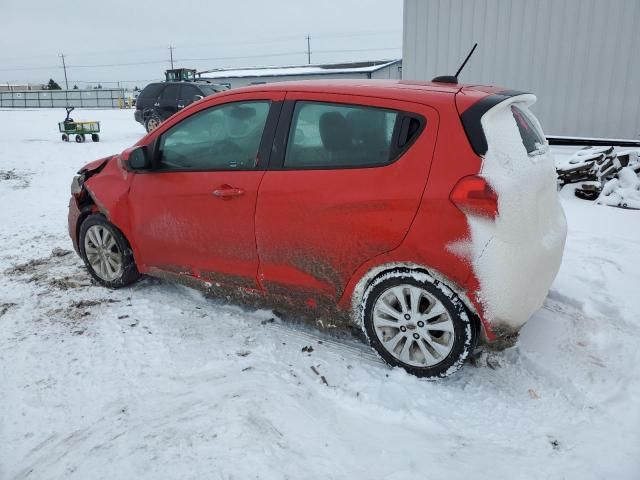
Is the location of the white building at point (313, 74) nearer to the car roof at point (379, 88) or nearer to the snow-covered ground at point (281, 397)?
the car roof at point (379, 88)

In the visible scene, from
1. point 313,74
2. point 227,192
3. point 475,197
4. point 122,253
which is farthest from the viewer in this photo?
point 313,74

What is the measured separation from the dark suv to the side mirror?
11.7 metres

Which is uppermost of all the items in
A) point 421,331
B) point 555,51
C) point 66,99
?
point 66,99

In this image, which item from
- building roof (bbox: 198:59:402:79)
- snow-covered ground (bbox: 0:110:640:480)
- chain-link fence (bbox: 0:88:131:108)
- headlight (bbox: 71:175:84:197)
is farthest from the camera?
chain-link fence (bbox: 0:88:131:108)

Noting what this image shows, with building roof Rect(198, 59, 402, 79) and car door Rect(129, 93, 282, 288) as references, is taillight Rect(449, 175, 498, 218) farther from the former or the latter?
building roof Rect(198, 59, 402, 79)

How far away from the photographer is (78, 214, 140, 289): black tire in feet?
13.2

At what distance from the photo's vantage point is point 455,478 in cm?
219

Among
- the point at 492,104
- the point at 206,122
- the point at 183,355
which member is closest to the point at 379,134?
the point at 492,104

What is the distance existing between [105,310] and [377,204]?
2390 mm

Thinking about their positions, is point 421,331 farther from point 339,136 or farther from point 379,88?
point 379,88

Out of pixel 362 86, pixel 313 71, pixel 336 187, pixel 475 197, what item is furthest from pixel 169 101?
pixel 313 71

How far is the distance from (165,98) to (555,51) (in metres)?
11.0

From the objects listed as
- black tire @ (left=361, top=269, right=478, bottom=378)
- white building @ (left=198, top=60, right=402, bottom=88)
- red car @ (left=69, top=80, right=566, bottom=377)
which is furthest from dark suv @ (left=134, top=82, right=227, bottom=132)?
white building @ (left=198, top=60, right=402, bottom=88)

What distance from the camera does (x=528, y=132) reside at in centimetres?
293
